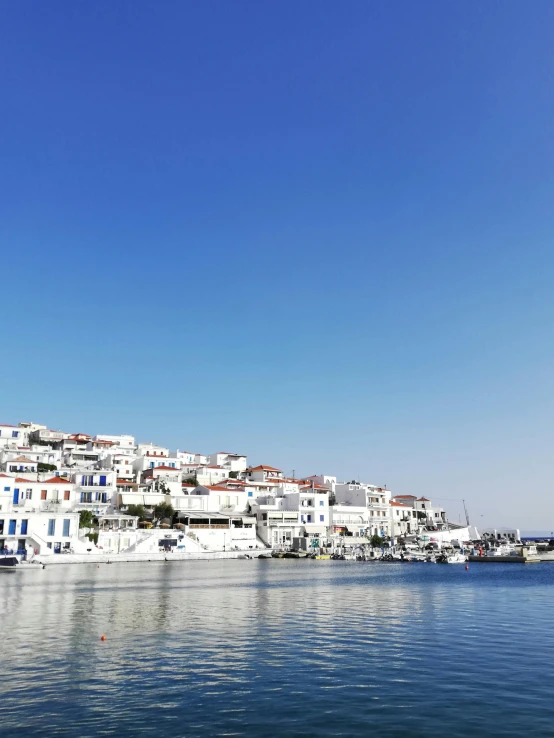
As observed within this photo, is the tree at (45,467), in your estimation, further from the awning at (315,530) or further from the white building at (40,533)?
the awning at (315,530)

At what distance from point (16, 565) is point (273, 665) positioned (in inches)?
1953

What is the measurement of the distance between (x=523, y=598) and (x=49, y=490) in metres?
59.8

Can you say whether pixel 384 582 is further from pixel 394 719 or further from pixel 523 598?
pixel 394 719

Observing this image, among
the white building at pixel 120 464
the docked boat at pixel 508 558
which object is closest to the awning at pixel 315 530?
the docked boat at pixel 508 558

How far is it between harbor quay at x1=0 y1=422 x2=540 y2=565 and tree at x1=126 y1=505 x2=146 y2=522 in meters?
0.14

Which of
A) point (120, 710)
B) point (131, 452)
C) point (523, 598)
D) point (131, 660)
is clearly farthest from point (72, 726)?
point (131, 452)

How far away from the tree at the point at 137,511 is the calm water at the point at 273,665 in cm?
4675

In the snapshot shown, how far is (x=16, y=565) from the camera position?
198ft

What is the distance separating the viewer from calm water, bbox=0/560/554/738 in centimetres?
1395

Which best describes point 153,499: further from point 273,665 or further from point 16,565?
point 273,665

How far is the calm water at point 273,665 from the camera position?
13945 mm

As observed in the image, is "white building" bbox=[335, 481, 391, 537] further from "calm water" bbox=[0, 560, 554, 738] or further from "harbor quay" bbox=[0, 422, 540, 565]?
"calm water" bbox=[0, 560, 554, 738]

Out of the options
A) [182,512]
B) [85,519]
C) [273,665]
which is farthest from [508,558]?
[273,665]

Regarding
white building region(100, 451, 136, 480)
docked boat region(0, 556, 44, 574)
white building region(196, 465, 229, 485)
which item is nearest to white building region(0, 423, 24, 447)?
white building region(100, 451, 136, 480)
